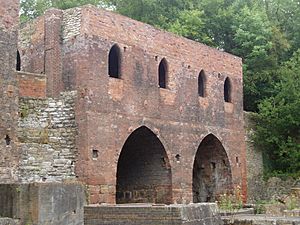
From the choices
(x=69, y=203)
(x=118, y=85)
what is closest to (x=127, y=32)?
(x=118, y=85)

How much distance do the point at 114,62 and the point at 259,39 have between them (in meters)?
12.7

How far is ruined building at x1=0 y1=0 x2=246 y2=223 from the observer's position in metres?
16.0

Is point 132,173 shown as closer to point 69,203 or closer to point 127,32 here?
point 127,32

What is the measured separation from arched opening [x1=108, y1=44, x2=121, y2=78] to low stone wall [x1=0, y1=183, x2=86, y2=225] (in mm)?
11385

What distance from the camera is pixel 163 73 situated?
20.6 metres

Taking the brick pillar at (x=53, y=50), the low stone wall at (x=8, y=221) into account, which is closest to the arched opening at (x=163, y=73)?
the brick pillar at (x=53, y=50)

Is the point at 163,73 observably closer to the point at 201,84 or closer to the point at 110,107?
the point at 201,84

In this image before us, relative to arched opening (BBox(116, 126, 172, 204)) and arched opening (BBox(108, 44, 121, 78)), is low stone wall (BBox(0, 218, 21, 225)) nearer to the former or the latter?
arched opening (BBox(108, 44, 121, 78))

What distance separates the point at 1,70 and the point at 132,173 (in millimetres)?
8253

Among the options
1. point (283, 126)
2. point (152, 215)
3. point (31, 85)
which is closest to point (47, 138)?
point (31, 85)

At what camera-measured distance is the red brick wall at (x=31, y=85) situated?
16578 mm

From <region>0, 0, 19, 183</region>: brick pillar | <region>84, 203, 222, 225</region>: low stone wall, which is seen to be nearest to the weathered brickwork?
<region>0, 0, 19, 183</region>: brick pillar

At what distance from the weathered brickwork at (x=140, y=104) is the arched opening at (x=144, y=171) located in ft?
0.12

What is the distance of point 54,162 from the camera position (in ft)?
54.1
